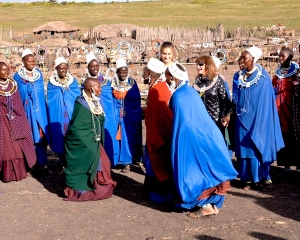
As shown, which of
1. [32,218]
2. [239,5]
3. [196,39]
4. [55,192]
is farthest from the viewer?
[239,5]

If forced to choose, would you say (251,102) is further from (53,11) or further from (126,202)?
(53,11)

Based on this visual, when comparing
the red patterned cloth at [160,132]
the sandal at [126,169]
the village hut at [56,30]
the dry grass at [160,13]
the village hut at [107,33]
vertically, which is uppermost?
the dry grass at [160,13]

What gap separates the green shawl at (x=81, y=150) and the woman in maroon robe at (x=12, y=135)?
51.4 inches

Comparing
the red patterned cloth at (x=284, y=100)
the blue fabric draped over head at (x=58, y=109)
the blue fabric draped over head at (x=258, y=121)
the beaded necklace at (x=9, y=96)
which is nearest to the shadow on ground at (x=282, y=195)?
the blue fabric draped over head at (x=258, y=121)

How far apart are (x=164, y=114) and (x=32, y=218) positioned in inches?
83.1

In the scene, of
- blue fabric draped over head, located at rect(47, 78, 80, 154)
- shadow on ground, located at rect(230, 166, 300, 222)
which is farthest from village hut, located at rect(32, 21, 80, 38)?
shadow on ground, located at rect(230, 166, 300, 222)

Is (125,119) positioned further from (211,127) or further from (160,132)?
(211,127)

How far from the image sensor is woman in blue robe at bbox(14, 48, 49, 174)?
847cm

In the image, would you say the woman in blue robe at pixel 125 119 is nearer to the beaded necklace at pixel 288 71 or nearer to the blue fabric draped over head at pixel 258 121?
the blue fabric draped over head at pixel 258 121

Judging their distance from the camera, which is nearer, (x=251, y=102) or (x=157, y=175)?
(x=157, y=175)

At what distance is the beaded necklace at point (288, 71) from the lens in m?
7.84

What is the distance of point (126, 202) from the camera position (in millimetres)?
7152

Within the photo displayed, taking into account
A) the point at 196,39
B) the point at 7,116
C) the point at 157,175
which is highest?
the point at 196,39

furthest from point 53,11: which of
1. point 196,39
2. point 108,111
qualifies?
point 108,111
